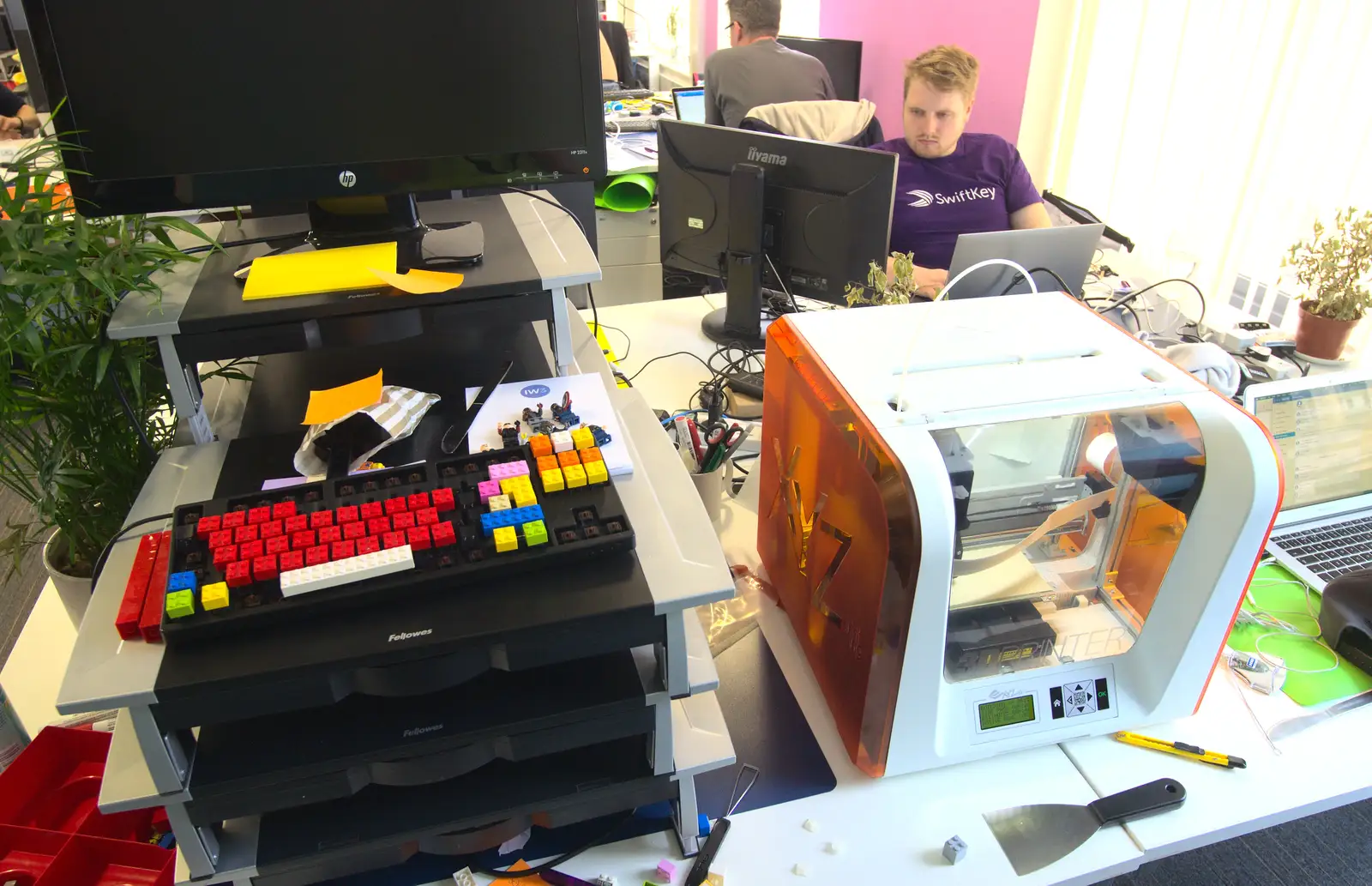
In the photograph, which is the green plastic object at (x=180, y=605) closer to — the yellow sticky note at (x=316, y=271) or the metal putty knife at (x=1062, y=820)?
the yellow sticky note at (x=316, y=271)

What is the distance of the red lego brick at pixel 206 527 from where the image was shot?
717mm

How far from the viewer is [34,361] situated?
0.90 metres

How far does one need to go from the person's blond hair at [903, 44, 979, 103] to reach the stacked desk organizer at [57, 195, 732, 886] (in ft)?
6.30

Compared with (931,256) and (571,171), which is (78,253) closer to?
(571,171)

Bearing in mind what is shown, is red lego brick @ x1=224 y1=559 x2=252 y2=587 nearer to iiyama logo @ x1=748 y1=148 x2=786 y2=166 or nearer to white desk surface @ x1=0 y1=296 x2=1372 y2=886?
white desk surface @ x1=0 y1=296 x2=1372 y2=886

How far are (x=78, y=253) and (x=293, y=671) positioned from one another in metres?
0.56

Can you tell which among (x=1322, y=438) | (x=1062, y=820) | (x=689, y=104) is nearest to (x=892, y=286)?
(x=1322, y=438)

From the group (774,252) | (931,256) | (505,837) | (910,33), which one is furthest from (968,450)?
(910,33)

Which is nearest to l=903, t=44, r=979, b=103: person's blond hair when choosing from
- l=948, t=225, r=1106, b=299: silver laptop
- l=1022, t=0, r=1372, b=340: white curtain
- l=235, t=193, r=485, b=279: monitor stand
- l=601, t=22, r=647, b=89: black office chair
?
l=1022, t=0, r=1372, b=340: white curtain

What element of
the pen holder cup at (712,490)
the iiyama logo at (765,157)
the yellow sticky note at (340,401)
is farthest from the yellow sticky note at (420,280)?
the iiyama logo at (765,157)

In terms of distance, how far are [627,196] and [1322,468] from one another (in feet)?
7.92

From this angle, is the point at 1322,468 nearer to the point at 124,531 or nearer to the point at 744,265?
the point at 744,265

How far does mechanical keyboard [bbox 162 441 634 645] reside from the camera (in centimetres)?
67

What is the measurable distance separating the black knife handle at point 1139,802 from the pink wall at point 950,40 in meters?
2.59
